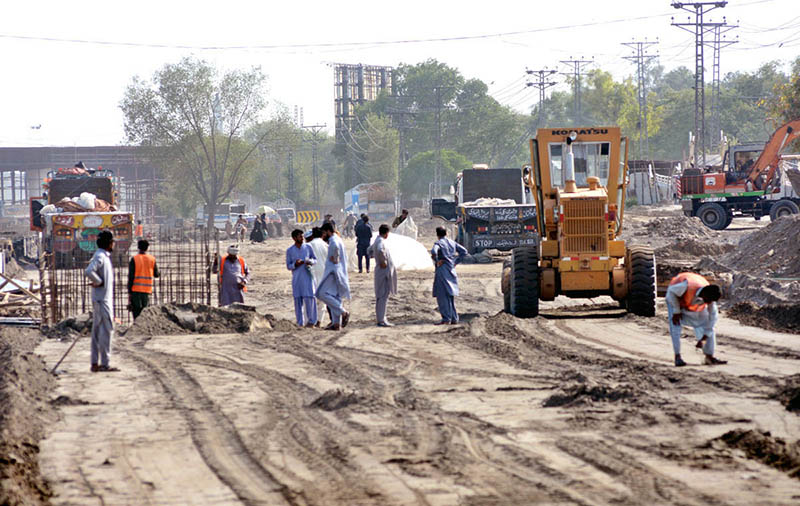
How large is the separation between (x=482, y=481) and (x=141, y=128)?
61.0 m

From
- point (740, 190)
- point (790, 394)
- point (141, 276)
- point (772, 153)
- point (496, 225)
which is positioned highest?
point (772, 153)

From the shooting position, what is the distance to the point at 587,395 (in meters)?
8.73

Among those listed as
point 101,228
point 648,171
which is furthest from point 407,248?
point 648,171

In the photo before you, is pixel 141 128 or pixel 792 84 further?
pixel 141 128

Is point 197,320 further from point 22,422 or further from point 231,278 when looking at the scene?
point 22,422

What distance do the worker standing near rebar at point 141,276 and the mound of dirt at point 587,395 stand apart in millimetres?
6516

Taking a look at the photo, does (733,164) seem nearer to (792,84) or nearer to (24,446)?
(792,84)

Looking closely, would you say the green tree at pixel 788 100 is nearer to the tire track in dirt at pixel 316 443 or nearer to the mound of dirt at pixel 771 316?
the mound of dirt at pixel 771 316

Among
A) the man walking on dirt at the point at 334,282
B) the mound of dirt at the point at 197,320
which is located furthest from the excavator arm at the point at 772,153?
the mound of dirt at the point at 197,320

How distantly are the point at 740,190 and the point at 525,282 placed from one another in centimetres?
2545

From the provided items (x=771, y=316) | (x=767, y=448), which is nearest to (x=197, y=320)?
(x=771, y=316)

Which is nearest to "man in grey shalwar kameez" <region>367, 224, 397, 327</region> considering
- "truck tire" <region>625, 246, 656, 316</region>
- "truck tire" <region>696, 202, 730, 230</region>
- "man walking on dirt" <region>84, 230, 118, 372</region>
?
"truck tire" <region>625, 246, 656, 316</region>

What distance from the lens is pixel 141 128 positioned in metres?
64.0

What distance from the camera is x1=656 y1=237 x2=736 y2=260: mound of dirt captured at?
26.4 m
